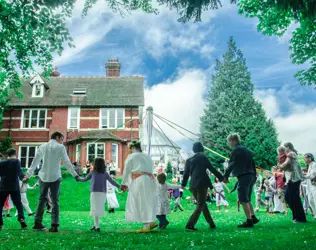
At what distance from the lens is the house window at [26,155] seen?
107 feet

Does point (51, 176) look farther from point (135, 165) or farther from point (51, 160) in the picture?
point (135, 165)

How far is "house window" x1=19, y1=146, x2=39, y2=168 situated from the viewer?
3256 centimetres

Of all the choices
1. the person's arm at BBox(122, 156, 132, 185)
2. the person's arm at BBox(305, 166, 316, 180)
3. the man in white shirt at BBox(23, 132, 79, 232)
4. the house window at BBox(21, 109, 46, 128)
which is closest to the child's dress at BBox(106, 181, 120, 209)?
the man in white shirt at BBox(23, 132, 79, 232)

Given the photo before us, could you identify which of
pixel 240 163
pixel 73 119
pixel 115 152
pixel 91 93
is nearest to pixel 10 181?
pixel 240 163

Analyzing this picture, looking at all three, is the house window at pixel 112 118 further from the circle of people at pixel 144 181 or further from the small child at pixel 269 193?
the circle of people at pixel 144 181

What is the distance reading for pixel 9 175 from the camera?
861 centimetres

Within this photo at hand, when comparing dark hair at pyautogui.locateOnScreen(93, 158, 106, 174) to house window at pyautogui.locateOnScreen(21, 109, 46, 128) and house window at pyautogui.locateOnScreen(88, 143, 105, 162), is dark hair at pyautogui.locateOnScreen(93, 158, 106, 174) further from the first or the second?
house window at pyautogui.locateOnScreen(21, 109, 46, 128)

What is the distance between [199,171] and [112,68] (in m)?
32.1

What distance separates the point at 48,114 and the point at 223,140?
66.7 feet

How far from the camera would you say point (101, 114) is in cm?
3362

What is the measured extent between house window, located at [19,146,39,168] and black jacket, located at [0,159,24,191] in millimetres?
25273

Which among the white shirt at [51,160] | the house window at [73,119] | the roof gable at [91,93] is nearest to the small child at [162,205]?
the white shirt at [51,160]

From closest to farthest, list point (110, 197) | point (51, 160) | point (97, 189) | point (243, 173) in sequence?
point (51, 160) < point (243, 173) < point (97, 189) < point (110, 197)

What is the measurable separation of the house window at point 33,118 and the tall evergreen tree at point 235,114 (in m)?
18.7
